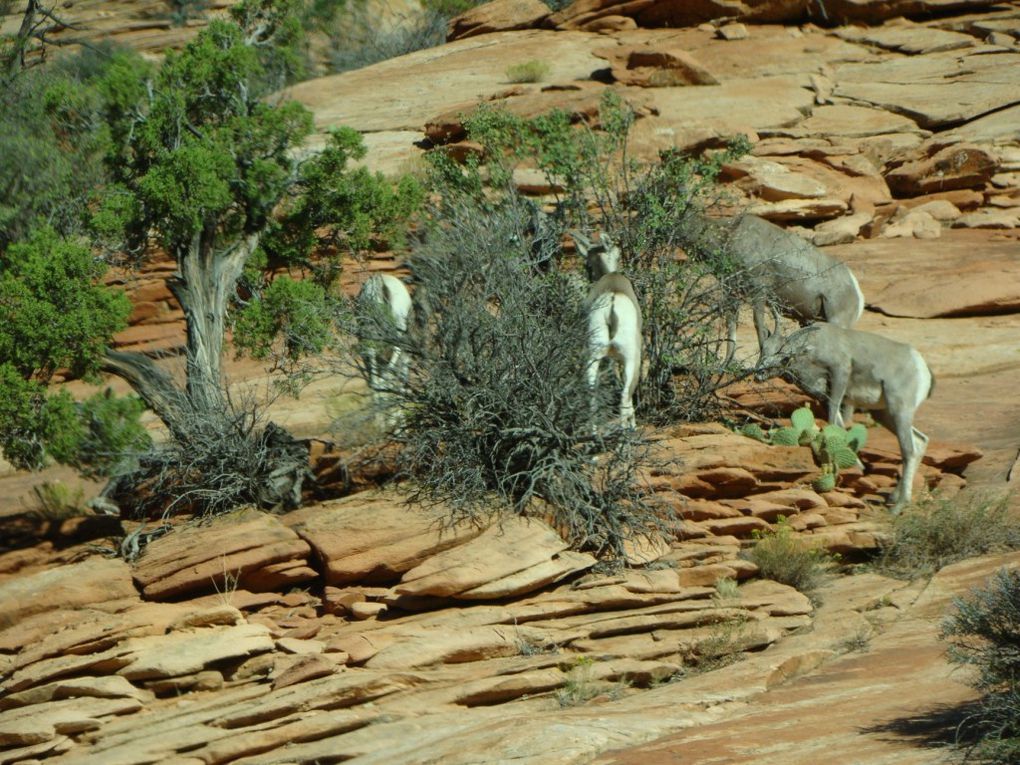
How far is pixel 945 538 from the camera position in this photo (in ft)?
40.7

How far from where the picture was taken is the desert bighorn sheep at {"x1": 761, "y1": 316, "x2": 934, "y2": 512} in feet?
45.5

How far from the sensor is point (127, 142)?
14453 millimetres

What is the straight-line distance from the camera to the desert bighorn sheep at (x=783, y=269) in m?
15.7

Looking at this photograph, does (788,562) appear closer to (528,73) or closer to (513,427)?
(513,427)

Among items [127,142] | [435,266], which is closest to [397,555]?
[435,266]

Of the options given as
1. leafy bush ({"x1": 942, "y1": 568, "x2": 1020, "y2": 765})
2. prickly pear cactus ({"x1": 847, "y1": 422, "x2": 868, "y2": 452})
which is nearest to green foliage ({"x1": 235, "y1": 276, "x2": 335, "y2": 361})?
prickly pear cactus ({"x1": 847, "y1": 422, "x2": 868, "y2": 452})

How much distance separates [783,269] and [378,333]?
5.25 m

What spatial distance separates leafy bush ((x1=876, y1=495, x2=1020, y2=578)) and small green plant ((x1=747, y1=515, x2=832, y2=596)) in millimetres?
689

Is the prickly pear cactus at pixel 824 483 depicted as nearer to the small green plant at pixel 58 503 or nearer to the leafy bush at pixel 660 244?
the leafy bush at pixel 660 244

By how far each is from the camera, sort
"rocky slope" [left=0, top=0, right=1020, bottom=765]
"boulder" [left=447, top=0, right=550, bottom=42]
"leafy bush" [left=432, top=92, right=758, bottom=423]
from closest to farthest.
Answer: "rocky slope" [left=0, top=0, right=1020, bottom=765] → "leafy bush" [left=432, top=92, right=758, bottom=423] → "boulder" [left=447, top=0, right=550, bottom=42]

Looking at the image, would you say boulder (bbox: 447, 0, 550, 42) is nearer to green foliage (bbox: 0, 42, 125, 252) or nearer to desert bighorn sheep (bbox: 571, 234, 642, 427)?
green foliage (bbox: 0, 42, 125, 252)

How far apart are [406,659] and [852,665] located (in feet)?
10.1

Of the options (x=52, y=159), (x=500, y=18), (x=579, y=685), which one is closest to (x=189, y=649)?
(x=579, y=685)

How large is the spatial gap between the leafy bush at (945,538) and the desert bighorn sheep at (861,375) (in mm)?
1052
